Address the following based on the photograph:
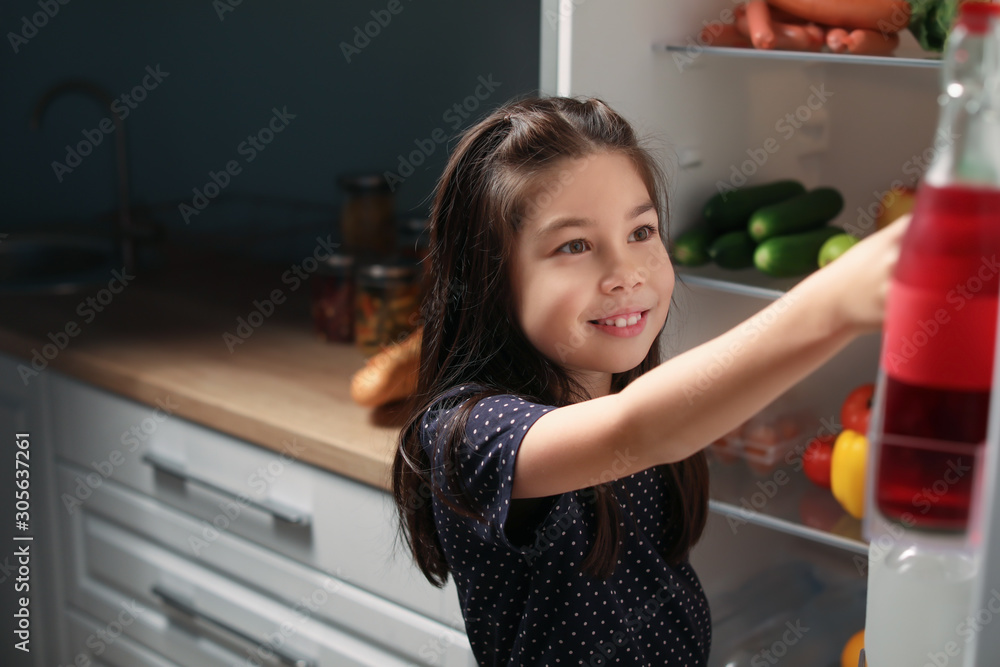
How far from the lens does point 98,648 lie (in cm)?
189

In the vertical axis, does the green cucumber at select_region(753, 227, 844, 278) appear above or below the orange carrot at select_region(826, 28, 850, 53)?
below

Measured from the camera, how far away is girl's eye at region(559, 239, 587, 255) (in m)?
0.82

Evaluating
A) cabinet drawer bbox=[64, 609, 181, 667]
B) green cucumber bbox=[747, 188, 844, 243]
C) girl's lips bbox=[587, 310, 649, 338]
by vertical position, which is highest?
girl's lips bbox=[587, 310, 649, 338]

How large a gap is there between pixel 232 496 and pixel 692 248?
0.79m

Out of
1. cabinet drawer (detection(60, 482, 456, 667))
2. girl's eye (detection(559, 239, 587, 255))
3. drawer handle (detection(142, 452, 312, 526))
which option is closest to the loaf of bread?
drawer handle (detection(142, 452, 312, 526))

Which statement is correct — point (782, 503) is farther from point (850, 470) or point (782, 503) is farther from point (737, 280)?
point (737, 280)

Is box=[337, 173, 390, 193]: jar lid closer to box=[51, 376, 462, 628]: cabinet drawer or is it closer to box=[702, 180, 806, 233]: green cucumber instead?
box=[51, 376, 462, 628]: cabinet drawer

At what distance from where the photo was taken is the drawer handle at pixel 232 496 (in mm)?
1477

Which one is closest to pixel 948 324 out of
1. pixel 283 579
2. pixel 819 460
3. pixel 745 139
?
pixel 819 460

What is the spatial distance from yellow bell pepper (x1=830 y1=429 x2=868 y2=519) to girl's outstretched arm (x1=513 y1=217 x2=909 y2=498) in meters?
0.64

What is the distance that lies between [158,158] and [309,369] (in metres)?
0.92

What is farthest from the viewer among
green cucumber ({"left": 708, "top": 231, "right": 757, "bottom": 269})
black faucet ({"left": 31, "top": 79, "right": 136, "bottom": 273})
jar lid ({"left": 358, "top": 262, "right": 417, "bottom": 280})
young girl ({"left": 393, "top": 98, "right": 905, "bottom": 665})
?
black faucet ({"left": 31, "top": 79, "right": 136, "bottom": 273})

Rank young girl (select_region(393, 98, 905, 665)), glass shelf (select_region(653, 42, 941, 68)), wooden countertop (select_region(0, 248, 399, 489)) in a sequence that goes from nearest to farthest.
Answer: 1. young girl (select_region(393, 98, 905, 665))
2. glass shelf (select_region(653, 42, 941, 68))
3. wooden countertop (select_region(0, 248, 399, 489))

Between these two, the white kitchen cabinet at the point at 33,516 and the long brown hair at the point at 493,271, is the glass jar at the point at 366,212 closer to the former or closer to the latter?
the white kitchen cabinet at the point at 33,516
